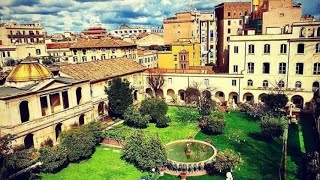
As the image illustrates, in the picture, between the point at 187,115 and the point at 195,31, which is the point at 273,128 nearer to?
the point at 187,115

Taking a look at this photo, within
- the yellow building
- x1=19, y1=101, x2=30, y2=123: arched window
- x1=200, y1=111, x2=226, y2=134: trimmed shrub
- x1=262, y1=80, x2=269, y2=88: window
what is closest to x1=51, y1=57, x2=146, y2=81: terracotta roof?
x1=19, y1=101, x2=30, y2=123: arched window

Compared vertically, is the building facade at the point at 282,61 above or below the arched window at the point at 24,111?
above

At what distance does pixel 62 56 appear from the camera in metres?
81.9

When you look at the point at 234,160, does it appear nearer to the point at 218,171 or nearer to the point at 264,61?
the point at 218,171

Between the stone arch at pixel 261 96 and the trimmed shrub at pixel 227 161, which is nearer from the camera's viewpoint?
the trimmed shrub at pixel 227 161

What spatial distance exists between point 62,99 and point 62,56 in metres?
52.4

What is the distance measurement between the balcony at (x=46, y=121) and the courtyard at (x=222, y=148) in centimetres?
507

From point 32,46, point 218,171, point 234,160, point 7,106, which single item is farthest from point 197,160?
point 32,46

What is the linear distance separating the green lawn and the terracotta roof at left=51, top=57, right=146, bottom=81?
12777mm

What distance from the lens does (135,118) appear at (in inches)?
1439

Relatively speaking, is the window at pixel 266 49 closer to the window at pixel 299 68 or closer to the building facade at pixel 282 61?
the building facade at pixel 282 61

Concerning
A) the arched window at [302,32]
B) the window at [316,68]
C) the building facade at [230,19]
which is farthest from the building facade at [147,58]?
the window at [316,68]

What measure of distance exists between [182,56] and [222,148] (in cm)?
2858

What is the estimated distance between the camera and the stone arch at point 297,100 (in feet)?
142
